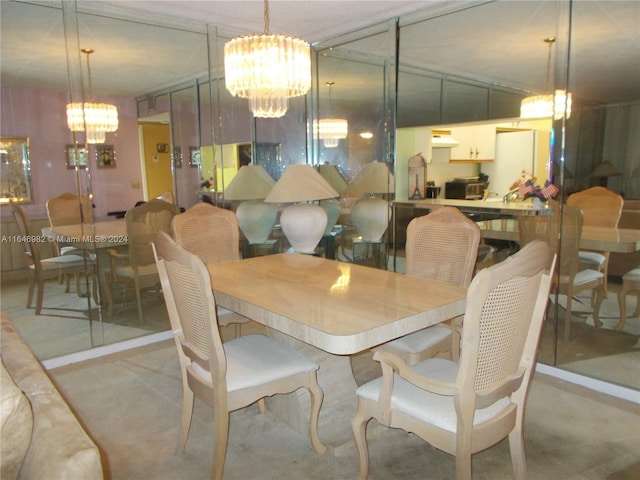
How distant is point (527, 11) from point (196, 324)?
2.77 m

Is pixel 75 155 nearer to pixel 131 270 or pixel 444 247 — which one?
pixel 131 270

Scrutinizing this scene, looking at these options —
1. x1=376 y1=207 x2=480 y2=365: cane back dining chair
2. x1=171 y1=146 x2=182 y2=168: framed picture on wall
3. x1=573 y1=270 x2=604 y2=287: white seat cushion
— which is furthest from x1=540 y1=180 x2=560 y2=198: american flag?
x1=171 y1=146 x2=182 y2=168: framed picture on wall

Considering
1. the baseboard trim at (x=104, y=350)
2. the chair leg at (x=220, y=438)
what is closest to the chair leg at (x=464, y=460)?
the chair leg at (x=220, y=438)

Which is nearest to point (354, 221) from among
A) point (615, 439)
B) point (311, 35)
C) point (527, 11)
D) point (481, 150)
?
point (481, 150)

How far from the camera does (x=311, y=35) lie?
4.15 m

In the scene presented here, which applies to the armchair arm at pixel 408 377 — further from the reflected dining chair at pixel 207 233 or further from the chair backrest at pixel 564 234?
the chair backrest at pixel 564 234

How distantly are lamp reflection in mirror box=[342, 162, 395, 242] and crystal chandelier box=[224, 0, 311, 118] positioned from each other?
148 cm

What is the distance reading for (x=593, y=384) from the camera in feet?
9.09

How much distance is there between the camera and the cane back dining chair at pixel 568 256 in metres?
2.91

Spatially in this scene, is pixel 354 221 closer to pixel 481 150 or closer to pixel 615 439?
pixel 481 150

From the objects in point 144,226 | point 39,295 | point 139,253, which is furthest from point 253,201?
point 39,295

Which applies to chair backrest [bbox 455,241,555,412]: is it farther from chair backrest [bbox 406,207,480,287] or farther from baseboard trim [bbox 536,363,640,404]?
baseboard trim [bbox 536,363,640,404]

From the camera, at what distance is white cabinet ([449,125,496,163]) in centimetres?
356

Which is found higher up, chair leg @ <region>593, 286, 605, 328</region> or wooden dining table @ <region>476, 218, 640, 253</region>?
wooden dining table @ <region>476, 218, 640, 253</region>
